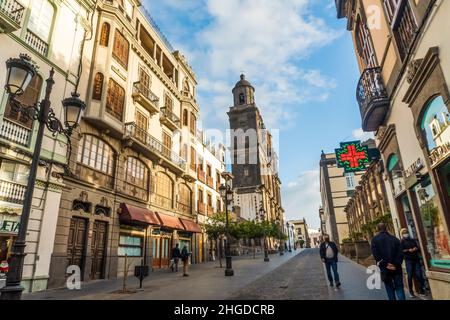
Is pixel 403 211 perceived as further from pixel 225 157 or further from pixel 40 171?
pixel 225 157

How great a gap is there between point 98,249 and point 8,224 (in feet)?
16.6

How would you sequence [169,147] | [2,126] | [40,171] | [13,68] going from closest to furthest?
1. [13,68]
2. [2,126]
3. [40,171]
4. [169,147]

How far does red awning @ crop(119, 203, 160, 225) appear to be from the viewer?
608 inches

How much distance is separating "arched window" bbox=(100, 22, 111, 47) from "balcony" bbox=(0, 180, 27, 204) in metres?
9.72

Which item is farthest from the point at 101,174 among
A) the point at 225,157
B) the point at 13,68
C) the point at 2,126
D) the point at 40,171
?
the point at 225,157

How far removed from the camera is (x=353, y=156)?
499 inches

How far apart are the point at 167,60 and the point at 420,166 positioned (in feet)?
74.8

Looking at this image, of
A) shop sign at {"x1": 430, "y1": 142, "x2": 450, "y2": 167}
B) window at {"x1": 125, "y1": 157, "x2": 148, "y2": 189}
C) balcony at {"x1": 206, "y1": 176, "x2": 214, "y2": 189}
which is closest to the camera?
shop sign at {"x1": 430, "y1": 142, "x2": 450, "y2": 167}

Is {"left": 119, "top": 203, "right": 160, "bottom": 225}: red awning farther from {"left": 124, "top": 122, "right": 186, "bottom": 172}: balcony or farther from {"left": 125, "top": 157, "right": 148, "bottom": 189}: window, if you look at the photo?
{"left": 124, "top": 122, "right": 186, "bottom": 172}: balcony

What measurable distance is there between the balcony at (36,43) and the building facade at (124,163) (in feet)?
7.31

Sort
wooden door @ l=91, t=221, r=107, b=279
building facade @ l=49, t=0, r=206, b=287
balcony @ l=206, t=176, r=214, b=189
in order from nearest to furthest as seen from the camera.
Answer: building facade @ l=49, t=0, r=206, b=287 → wooden door @ l=91, t=221, r=107, b=279 → balcony @ l=206, t=176, r=214, b=189

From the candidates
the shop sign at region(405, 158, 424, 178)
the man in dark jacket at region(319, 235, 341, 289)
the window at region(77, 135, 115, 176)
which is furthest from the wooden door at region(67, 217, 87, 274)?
the shop sign at region(405, 158, 424, 178)
